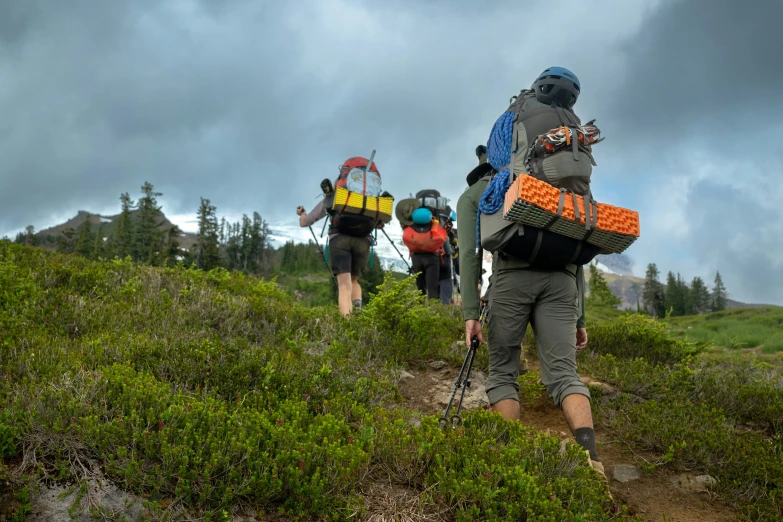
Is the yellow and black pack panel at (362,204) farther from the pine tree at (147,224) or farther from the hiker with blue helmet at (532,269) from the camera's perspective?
the pine tree at (147,224)

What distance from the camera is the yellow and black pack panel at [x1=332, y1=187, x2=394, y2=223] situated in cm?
895

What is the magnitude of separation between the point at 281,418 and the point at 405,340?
2.91 metres

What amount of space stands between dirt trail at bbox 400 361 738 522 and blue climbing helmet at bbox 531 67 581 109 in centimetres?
254

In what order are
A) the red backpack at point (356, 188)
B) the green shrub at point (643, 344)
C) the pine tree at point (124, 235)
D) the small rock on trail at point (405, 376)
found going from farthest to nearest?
the pine tree at point (124, 235) → the red backpack at point (356, 188) → the green shrub at point (643, 344) → the small rock on trail at point (405, 376)

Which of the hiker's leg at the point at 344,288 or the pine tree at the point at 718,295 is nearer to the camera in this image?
the hiker's leg at the point at 344,288

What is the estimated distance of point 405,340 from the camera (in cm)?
644

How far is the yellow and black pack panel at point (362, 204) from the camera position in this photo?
8.95m

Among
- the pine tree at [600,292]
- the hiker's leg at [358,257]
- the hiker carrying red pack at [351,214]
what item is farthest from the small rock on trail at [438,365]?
the pine tree at [600,292]

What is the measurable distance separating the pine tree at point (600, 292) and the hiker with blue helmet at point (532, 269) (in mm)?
16684

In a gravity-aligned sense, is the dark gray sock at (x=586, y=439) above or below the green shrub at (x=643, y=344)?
below

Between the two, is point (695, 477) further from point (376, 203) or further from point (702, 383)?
point (376, 203)

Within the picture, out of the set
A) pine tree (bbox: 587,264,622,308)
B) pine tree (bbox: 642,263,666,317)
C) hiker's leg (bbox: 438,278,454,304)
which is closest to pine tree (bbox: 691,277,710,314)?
pine tree (bbox: 642,263,666,317)

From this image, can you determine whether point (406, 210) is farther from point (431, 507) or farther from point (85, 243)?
point (85, 243)

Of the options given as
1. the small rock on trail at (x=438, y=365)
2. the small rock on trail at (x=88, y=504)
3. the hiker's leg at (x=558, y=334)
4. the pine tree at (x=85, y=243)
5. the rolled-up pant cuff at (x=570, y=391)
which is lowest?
the small rock on trail at (x=88, y=504)
